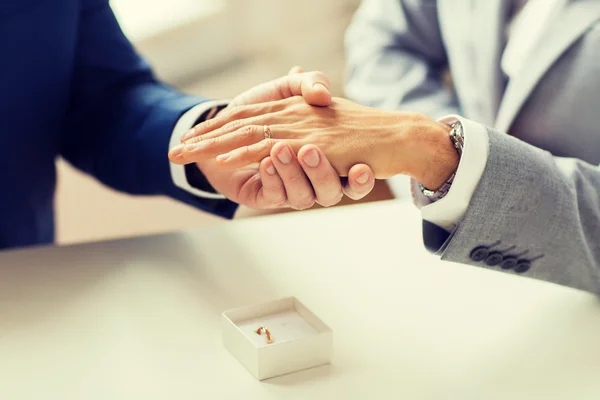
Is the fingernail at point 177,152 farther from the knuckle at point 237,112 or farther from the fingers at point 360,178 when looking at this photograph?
the fingers at point 360,178

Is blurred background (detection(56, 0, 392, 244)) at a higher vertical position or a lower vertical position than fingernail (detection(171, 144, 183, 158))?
lower

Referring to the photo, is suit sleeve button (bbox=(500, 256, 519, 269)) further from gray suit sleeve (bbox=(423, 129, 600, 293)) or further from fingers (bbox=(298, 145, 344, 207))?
fingers (bbox=(298, 145, 344, 207))

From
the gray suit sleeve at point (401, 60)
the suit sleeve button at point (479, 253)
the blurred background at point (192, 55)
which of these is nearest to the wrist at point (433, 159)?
the suit sleeve button at point (479, 253)

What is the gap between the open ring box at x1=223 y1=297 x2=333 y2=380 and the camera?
856mm

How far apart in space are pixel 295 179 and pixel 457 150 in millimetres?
241

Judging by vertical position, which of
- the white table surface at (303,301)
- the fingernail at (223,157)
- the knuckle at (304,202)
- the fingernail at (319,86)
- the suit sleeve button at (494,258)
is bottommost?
the white table surface at (303,301)

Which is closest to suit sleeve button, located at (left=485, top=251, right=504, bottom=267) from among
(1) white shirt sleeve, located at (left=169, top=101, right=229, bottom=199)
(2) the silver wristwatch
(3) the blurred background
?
(2) the silver wristwatch

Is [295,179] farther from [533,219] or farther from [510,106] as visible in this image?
[510,106]

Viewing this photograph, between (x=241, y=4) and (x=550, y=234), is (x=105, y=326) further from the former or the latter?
(x=241, y=4)

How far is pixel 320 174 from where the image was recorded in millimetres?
971

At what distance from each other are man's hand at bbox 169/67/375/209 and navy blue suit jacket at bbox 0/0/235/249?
0.38ft

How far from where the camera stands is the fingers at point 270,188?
0.97m

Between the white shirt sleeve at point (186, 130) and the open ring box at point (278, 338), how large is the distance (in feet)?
0.97

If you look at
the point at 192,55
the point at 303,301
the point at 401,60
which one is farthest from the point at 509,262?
the point at 192,55
